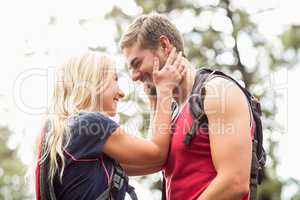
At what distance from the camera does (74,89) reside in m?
4.06

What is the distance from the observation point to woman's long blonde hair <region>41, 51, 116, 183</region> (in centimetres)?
389

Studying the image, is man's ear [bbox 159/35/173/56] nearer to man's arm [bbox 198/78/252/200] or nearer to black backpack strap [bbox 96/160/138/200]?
man's arm [bbox 198/78/252/200]

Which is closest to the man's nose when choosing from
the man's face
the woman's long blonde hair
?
the man's face

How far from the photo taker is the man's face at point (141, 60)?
14.7 feet

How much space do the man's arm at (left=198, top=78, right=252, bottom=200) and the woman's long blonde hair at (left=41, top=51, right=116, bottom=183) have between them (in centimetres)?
78

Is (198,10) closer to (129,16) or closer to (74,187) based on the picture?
(129,16)

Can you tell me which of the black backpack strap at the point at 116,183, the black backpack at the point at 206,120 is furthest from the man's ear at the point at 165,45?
the black backpack strap at the point at 116,183

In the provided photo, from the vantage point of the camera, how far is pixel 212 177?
3.88m

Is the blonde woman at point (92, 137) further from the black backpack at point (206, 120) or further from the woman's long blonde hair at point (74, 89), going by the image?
the black backpack at point (206, 120)

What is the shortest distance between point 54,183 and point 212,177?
1.00 m

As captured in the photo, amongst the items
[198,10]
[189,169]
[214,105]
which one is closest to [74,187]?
[189,169]

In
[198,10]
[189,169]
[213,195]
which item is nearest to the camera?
[213,195]

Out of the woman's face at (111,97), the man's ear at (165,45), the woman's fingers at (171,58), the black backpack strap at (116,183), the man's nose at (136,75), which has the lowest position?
the black backpack strap at (116,183)

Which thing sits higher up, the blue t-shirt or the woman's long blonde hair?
the woman's long blonde hair
